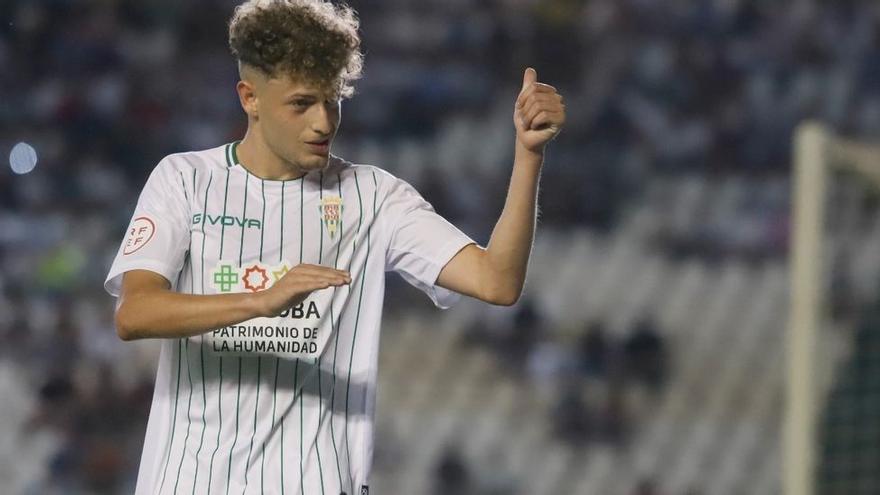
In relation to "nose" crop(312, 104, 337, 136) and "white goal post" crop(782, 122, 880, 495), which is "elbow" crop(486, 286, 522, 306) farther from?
"white goal post" crop(782, 122, 880, 495)

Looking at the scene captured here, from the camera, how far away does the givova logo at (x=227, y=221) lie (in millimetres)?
2389

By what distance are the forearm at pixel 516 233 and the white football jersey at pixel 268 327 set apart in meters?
0.12

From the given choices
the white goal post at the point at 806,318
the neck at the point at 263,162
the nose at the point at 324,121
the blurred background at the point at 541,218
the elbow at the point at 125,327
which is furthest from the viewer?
the blurred background at the point at 541,218

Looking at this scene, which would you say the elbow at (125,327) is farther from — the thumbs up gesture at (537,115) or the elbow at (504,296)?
the thumbs up gesture at (537,115)

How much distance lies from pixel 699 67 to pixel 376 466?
379cm

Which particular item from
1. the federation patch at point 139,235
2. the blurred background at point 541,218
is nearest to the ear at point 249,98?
the federation patch at point 139,235

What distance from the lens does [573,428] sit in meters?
7.70

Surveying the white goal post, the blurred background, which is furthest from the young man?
the blurred background

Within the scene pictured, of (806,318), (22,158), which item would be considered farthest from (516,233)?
(22,158)

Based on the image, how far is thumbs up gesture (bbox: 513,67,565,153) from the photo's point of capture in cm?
227

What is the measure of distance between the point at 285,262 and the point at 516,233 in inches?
15.7

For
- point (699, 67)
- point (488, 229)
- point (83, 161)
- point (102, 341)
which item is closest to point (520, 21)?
point (699, 67)

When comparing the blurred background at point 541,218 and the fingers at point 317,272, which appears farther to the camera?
the blurred background at point 541,218

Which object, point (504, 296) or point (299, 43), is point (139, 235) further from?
point (504, 296)
